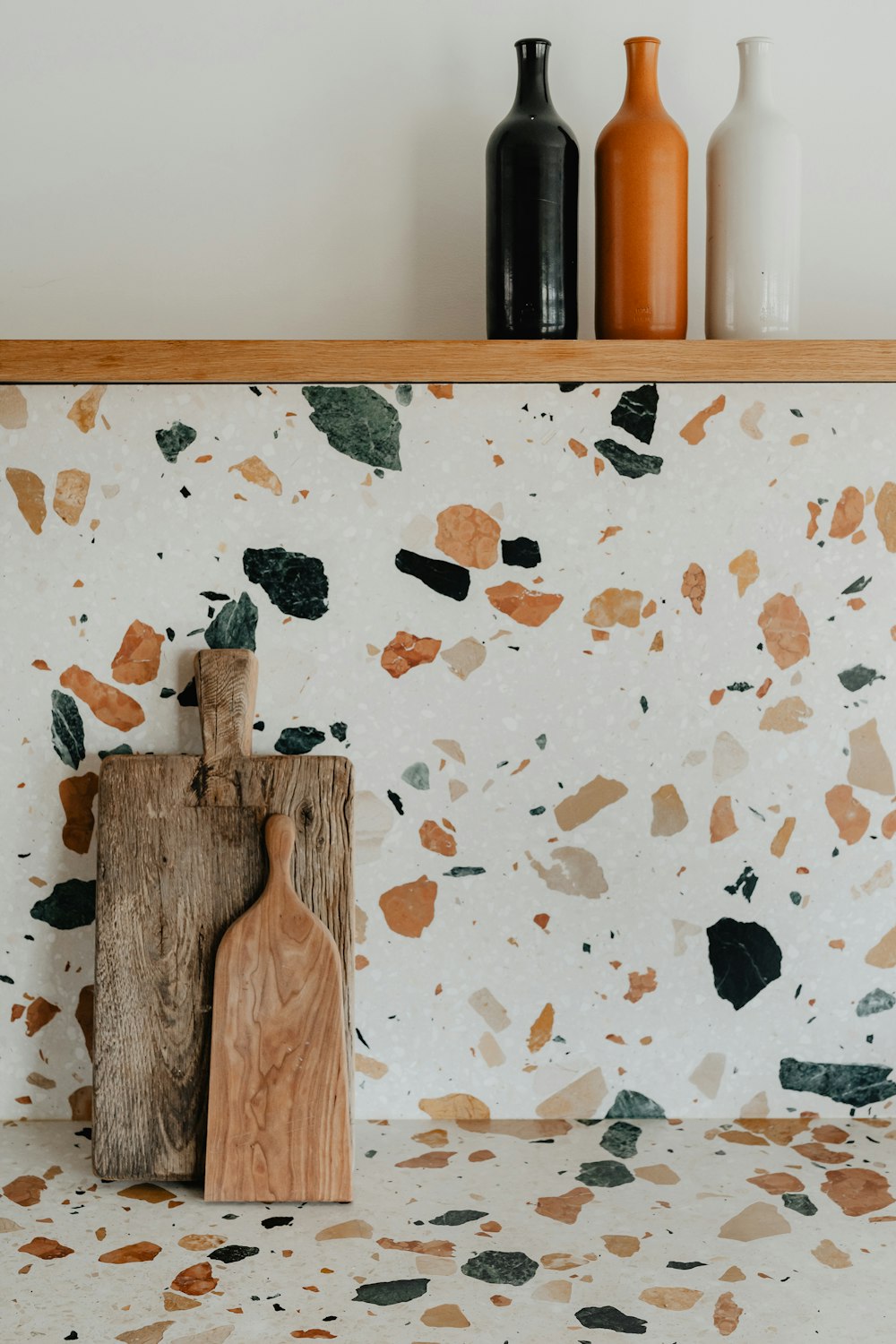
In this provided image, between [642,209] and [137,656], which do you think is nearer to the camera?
[642,209]

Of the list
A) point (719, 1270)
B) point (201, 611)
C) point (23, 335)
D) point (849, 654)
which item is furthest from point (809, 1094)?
point (23, 335)

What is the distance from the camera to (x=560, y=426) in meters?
1.04

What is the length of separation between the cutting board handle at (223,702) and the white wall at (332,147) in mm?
317

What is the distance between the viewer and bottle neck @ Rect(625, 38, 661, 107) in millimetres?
950

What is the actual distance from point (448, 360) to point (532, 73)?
0.27 m

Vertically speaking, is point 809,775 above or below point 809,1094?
above

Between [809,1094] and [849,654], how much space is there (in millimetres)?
440

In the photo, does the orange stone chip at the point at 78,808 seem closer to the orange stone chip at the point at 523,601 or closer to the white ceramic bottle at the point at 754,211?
the orange stone chip at the point at 523,601

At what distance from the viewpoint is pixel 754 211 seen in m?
0.95

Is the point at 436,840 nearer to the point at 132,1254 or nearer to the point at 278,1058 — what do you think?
the point at 278,1058

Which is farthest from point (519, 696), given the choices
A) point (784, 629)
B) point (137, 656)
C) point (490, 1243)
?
point (490, 1243)

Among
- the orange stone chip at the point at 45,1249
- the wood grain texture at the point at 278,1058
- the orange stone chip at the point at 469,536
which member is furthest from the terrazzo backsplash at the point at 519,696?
the orange stone chip at the point at 45,1249

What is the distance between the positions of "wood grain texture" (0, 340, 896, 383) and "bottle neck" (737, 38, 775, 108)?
0.73 ft

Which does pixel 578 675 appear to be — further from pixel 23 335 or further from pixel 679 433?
pixel 23 335
